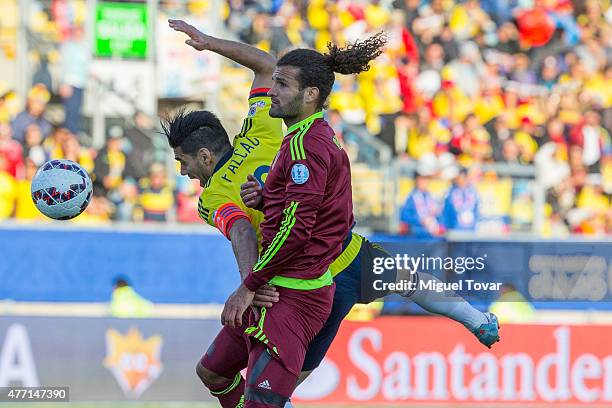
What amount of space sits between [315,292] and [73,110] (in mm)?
8444

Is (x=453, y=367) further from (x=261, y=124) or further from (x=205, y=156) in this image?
(x=205, y=156)

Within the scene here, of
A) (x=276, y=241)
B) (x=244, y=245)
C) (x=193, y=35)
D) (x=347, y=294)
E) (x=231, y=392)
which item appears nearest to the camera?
(x=276, y=241)

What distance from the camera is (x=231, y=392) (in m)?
6.67

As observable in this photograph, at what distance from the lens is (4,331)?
9820 millimetres

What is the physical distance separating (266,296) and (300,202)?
0.60 metres

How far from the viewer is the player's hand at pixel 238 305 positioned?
5.54 meters

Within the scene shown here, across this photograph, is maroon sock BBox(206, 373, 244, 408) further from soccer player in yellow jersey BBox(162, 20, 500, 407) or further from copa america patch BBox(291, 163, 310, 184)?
copa america patch BBox(291, 163, 310, 184)

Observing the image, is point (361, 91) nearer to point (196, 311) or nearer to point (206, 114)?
point (196, 311)

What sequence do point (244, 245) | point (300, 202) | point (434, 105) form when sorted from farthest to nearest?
1. point (434, 105)
2. point (244, 245)
3. point (300, 202)

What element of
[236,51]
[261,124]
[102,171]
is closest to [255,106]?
[261,124]

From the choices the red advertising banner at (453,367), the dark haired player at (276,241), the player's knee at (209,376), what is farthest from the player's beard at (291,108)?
the red advertising banner at (453,367)

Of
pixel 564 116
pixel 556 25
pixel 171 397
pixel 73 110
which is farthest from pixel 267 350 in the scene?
pixel 556 25

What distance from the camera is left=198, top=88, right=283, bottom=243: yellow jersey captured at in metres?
6.00

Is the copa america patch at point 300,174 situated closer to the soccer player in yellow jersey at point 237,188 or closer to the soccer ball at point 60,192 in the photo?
the soccer player in yellow jersey at point 237,188
